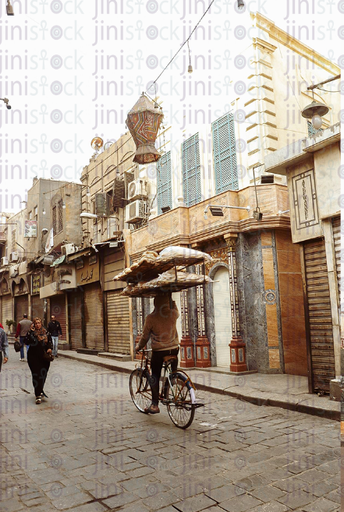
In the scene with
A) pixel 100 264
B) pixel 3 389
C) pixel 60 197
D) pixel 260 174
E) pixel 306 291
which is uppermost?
pixel 60 197

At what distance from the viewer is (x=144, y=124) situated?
354 inches

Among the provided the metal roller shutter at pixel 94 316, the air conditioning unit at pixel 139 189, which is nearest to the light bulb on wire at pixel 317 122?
the air conditioning unit at pixel 139 189

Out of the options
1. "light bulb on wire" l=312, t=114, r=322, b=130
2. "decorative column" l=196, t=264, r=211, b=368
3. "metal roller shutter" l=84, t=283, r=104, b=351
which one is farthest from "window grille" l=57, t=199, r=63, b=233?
"light bulb on wire" l=312, t=114, r=322, b=130

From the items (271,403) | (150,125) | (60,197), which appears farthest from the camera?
(60,197)

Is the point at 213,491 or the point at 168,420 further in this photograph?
the point at 168,420

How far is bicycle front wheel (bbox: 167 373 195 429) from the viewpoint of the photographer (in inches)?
220

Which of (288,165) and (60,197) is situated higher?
(60,197)

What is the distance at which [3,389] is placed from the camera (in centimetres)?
964

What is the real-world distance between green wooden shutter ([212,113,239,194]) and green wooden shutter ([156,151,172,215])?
8.53 feet

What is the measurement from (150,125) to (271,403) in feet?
20.4

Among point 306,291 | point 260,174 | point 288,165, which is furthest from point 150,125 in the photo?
point 306,291

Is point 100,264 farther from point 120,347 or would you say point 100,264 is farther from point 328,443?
point 328,443

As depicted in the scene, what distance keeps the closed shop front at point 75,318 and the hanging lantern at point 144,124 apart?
13.2 metres

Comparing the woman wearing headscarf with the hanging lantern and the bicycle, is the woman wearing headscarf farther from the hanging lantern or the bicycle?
the hanging lantern
